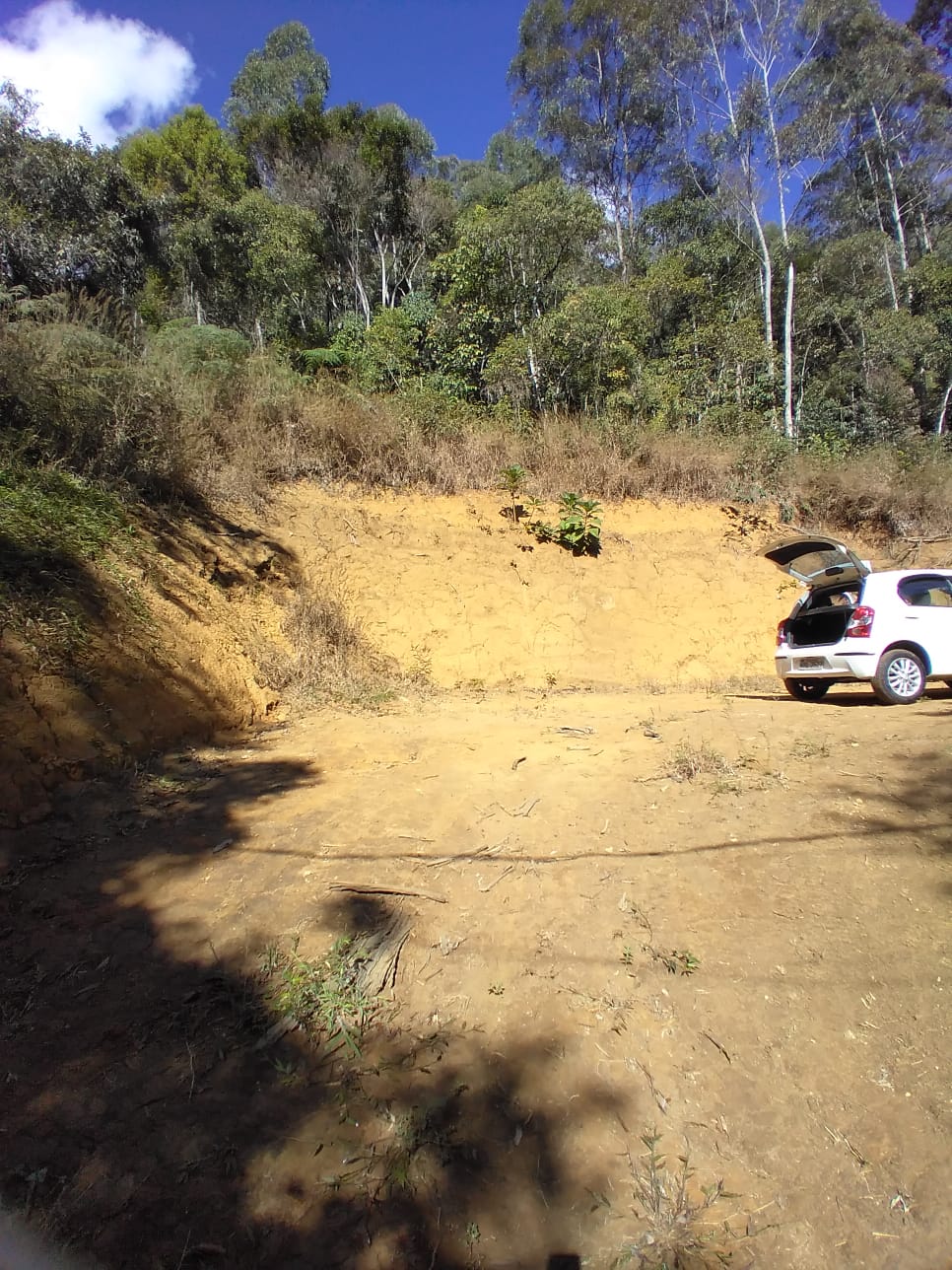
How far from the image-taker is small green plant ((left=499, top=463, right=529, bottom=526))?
11.9 m

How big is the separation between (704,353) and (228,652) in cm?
1561

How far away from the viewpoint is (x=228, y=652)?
6.97 meters

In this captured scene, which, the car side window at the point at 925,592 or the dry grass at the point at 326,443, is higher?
the dry grass at the point at 326,443

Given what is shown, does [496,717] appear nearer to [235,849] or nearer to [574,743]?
[574,743]

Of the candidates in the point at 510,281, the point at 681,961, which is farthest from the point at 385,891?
the point at 510,281

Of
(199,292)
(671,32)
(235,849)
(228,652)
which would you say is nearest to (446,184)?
(671,32)

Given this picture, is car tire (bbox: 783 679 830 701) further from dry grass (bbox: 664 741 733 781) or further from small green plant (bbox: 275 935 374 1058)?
small green plant (bbox: 275 935 374 1058)

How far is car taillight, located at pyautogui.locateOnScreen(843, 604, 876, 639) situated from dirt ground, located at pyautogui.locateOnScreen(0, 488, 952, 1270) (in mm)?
2201

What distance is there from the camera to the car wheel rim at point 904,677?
7133 millimetres

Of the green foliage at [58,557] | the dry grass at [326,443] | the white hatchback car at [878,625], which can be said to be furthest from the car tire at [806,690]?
the green foliage at [58,557]

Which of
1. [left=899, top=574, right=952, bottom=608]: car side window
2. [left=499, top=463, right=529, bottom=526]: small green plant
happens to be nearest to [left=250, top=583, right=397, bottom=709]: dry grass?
[left=499, top=463, right=529, bottom=526]: small green plant

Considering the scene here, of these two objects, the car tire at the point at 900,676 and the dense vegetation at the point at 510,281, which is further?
the dense vegetation at the point at 510,281

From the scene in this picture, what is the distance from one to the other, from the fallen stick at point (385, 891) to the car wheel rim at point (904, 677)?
6.06 meters

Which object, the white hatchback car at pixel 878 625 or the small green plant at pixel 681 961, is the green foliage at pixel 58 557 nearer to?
the small green plant at pixel 681 961
